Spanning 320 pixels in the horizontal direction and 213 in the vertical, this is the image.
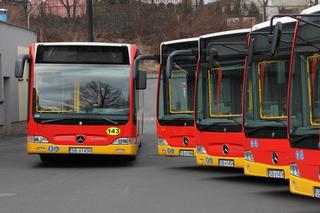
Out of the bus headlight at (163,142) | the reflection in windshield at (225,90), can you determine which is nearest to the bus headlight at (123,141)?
the bus headlight at (163,142)

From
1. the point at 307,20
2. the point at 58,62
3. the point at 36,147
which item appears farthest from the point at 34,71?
the point at 307,20

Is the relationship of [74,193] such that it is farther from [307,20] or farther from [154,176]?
[307,20]

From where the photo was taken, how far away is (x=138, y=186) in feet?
41.4

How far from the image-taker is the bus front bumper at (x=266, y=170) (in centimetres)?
1085

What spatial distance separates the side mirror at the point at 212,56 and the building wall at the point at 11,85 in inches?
693

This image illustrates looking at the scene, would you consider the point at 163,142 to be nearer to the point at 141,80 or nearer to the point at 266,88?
the point at 141,80

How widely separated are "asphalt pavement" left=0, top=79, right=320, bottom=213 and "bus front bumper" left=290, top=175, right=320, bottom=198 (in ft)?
2.10

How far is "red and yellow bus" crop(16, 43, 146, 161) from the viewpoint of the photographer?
1577 centimetres

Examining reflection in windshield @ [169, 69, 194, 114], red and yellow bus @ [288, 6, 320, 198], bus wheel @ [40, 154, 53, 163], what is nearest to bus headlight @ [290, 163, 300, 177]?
red and yellow bus @ [288, 6, 320, 198]

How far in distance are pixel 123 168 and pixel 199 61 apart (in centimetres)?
369

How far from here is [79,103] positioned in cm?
1587

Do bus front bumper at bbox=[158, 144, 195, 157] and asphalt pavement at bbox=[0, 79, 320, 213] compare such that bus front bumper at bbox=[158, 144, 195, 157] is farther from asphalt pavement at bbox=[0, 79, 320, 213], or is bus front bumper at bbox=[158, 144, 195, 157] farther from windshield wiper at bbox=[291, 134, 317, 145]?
windshield wiper at bbox=[291, 134, 317, 145]

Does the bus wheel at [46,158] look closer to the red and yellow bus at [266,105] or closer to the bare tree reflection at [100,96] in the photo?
the bare tree reflection at [100,96]

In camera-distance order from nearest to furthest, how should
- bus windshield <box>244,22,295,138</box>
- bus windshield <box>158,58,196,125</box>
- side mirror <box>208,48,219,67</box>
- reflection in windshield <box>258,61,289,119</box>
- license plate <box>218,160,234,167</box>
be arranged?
bus windshield <box>244,22,295,138</box>, reflection in windshield <box>258,61,289,119</box>, side mirror <box>208,48,219,67</box>, license plate <box>218,160,234,167</box>, bus windshield <box>158,58,196,125</box>
